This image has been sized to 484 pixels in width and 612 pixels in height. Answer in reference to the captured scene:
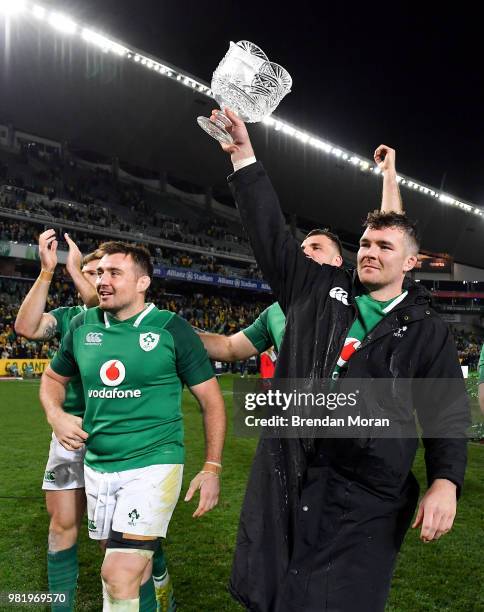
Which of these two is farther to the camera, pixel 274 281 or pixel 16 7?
pixel 16 7

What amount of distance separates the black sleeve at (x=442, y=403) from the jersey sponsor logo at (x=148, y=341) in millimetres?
1429

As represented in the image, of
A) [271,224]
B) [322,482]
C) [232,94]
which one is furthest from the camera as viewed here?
[232,94]

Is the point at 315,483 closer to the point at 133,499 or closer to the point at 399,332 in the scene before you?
the point at 399,332

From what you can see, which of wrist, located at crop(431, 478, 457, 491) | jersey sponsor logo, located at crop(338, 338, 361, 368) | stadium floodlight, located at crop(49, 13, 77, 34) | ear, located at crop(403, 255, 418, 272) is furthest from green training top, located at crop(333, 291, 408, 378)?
stadium floodlight, located at crop(49, 13, 77, 34)

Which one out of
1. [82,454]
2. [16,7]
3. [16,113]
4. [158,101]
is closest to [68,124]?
[16,113]

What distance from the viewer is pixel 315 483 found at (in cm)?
200

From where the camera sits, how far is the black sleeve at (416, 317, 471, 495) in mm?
2002

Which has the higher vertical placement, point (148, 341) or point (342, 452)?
point (148, 341)

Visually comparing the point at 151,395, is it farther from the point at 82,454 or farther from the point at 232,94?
the point at 232,94

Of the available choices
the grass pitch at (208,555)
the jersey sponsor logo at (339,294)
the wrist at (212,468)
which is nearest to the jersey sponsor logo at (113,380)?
the wrist at (212,468)

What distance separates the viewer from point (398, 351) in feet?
6.72

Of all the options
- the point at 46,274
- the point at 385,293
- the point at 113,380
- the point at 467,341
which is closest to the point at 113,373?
the point at 113,380

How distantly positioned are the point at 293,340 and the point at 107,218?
33352mm

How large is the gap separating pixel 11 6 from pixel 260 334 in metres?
24.6
